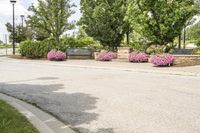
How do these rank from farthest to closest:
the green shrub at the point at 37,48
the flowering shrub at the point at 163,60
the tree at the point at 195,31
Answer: the tree at the point at 195,31, the green shrub at the point at 37,48, the flowering shrub at the point at 163,60

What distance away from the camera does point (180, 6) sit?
32156 millimetres

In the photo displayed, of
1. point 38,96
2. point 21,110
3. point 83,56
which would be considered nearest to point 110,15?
point 83,56

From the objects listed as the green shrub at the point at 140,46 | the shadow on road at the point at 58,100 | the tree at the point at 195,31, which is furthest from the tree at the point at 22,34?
the shadow on road at the point at 58,100

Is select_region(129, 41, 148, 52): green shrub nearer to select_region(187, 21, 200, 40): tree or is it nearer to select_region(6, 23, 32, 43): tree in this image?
select_region(6, 23, 32, 43): tree

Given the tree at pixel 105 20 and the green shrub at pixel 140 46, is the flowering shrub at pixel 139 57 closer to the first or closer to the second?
the green shrub at pixel 140 46

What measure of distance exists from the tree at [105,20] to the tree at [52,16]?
148 inches

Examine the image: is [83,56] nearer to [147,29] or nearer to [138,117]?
[147,29]

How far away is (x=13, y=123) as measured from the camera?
833cm

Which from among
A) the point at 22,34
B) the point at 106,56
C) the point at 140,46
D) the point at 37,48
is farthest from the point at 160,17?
the point at 22,34

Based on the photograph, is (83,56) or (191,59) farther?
(83,56)

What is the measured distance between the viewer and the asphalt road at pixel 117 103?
905 cm

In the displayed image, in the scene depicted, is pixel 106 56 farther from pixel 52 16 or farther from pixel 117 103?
pixel 117 103

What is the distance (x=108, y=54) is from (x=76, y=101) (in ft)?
72.0

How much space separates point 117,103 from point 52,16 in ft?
112
